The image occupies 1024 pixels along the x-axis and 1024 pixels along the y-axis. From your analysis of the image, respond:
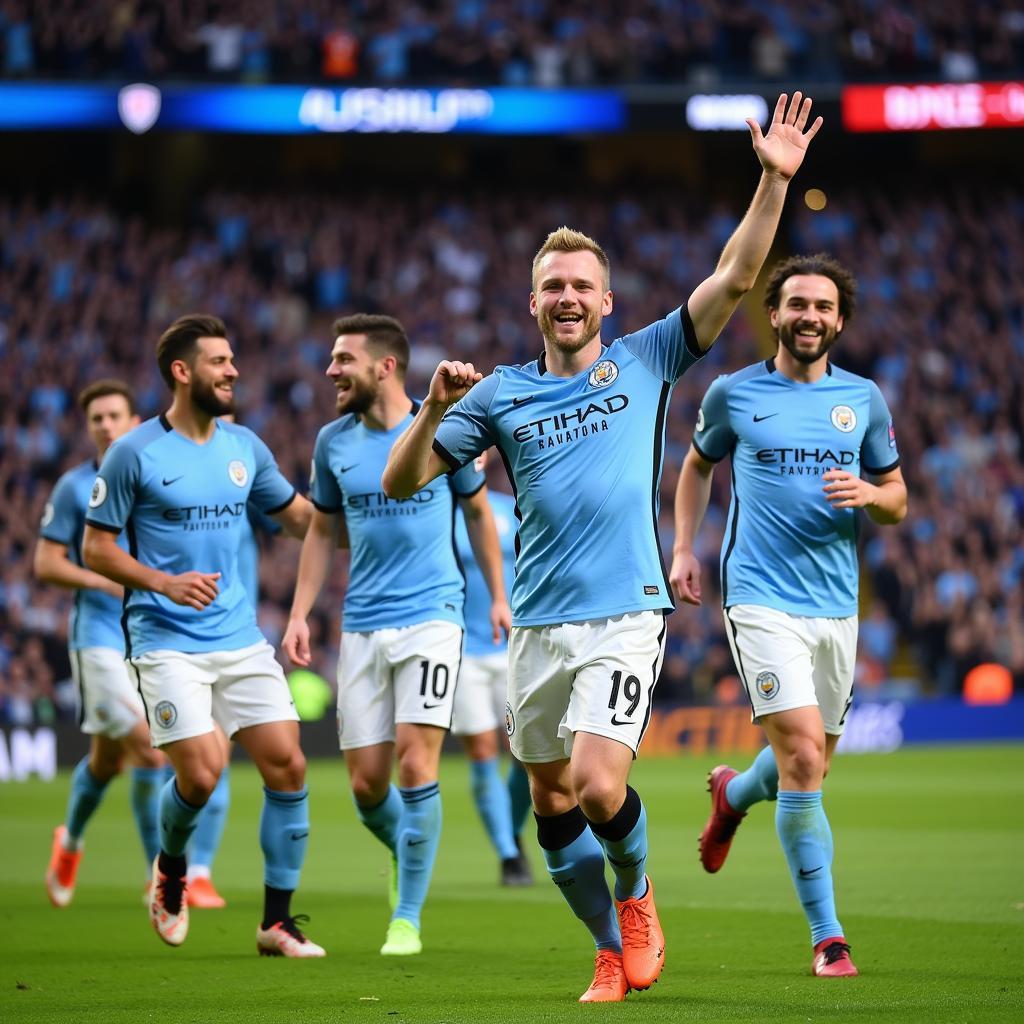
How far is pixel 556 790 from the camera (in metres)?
6.62

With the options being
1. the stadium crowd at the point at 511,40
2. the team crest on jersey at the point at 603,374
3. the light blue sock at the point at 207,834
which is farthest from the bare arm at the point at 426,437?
the stadium crowd at the point at 511,40

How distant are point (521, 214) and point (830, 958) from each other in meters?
26.1

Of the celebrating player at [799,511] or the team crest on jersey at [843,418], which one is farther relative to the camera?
the team crest on jersey at [843,418]

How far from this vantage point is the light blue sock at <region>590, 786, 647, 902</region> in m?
6.36

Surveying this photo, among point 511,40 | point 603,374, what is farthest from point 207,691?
point 511,40

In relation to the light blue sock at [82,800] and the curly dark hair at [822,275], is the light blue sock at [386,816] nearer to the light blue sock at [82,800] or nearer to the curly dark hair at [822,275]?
the light blue sock at [82,800]

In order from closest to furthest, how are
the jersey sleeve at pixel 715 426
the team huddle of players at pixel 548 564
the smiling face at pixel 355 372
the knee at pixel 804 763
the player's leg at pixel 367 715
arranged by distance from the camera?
the team huddle of players at pixel 548 564 < the knee at pixel 804 763 < the jersey sleeve at pixel 715 426 < the player's leg at pixel 367 715 < the smiling face at pixel 355 372

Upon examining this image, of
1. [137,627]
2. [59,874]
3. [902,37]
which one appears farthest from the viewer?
[902,37]

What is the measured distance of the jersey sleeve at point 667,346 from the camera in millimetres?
6449

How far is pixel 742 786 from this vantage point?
838 cm

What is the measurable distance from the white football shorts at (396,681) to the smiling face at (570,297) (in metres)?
2.29

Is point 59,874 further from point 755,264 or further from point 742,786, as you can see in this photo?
point 755,264

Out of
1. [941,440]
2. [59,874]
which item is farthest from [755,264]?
[941,440]

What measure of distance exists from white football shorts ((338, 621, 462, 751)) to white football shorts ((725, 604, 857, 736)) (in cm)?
143
